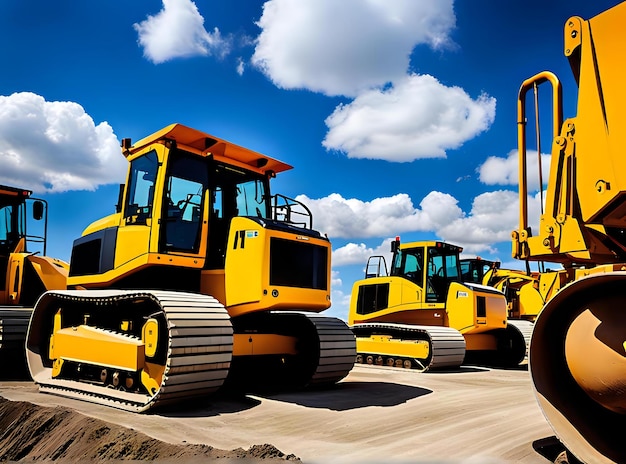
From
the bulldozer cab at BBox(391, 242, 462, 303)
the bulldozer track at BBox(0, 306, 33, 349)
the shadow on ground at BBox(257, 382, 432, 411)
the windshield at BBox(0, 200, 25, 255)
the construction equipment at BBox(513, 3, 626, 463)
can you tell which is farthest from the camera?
the bulldozer cab at BBox(391, 242, 462, 303)

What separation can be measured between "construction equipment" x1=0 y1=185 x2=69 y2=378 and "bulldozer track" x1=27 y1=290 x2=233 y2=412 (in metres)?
4.10

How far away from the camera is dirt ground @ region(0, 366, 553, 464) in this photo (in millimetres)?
4977

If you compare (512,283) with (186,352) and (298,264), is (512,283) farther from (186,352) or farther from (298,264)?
(186,352)

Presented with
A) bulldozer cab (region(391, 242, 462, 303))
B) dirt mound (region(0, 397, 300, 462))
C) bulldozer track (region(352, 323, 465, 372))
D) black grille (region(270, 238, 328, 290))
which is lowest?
dirt mound (region(0, 397, 300, 462))

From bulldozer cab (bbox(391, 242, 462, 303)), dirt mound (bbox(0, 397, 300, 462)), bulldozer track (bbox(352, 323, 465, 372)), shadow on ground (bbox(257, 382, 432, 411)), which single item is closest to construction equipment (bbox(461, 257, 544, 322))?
bulldozer cab (bbox(391, 242, 462, 303))

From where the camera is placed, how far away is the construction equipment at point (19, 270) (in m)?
10.8

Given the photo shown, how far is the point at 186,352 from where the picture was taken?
6633 mm

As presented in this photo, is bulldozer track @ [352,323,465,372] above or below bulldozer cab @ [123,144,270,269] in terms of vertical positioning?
below

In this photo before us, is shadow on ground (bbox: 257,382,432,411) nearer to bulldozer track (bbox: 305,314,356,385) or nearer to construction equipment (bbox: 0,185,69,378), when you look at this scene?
bulldozer track (bbox: 305,314,356,385)

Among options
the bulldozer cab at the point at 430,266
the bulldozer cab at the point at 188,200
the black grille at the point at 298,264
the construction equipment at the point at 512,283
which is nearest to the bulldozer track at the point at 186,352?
the black grille at the point at 298,264

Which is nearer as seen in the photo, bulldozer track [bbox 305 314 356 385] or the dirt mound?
the dirt mound

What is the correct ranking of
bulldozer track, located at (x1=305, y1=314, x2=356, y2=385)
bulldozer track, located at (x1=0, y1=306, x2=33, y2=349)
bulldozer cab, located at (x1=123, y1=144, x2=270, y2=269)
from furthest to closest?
1. bulldozer track, located at (x1=0, y1=306, x2=33, y2=349)
2. bulldozer track, located at (x1=305, y1=314, x2=356, y2=385)
3. bulldozer cab, located at (x1=123, y1=144, x2=270, y2=269)

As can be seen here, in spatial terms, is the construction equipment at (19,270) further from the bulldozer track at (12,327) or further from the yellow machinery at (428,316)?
the yellow machinery at (428,316)

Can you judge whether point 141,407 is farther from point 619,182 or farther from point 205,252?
point 619,182
